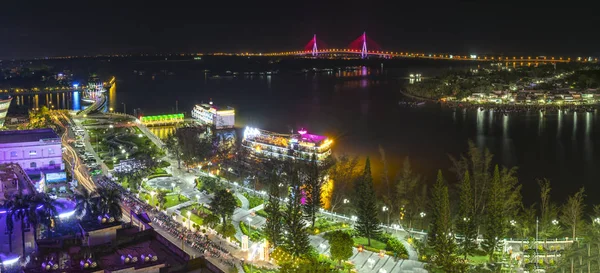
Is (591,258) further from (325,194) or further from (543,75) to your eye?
(543,75)

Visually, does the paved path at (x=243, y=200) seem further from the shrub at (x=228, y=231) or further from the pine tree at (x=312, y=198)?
the shrub at (x=228, y=231)

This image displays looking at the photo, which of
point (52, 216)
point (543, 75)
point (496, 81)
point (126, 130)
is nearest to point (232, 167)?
point (52, 216)

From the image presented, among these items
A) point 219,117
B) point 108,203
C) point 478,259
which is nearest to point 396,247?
point 478,259

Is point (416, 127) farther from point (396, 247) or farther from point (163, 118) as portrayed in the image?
point (396, 247)

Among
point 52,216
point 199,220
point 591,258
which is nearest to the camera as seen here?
point 591,258

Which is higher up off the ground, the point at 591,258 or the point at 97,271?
the point at 97,271

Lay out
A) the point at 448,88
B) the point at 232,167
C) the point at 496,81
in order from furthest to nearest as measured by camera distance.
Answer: the point at 496,81, the point at 448,88, the point at 232,167
